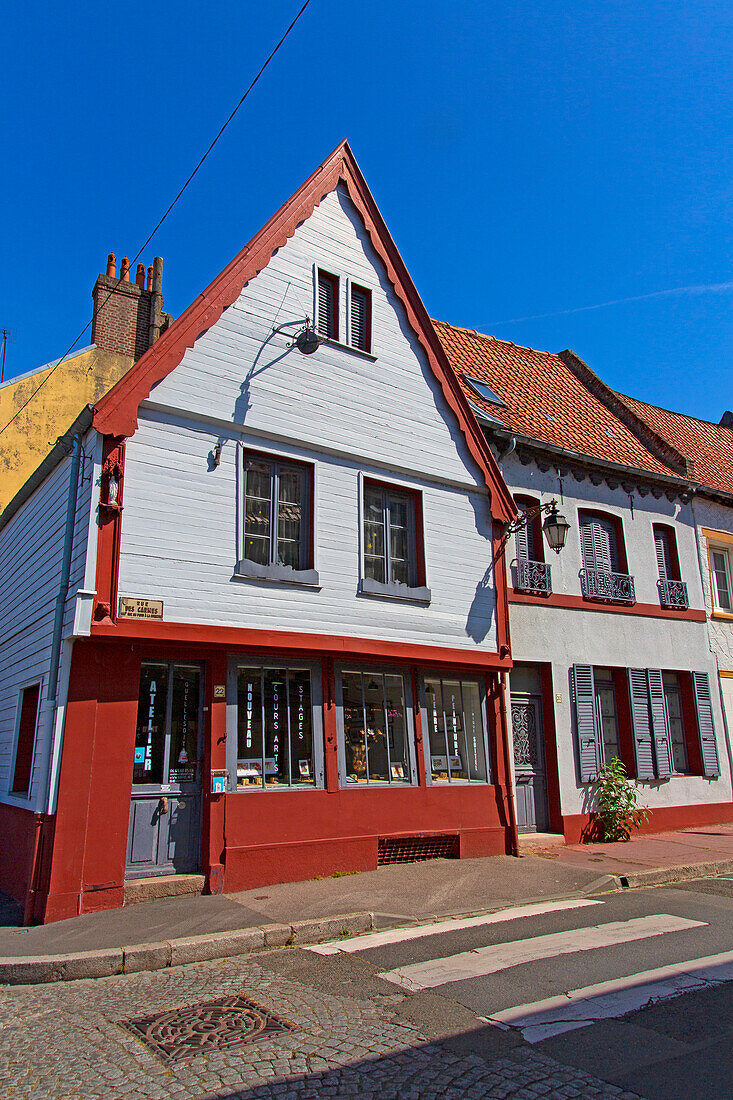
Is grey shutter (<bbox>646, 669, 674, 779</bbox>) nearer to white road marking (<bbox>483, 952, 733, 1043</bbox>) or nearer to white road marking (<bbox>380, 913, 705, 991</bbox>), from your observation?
white road marking (<bbox>380, 913, 705, 991</bbox>)

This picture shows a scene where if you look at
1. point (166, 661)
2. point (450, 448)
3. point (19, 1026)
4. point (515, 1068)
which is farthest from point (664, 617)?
point (19, 1026)

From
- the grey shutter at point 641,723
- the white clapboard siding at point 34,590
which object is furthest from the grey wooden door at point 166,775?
the grey shutter at point 641,723

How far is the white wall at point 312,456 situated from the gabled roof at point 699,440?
7.32 metres

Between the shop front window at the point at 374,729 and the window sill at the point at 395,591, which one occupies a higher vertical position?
the window sill at the point at 395,591

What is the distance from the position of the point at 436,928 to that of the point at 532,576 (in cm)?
690

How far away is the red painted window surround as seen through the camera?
13125 mm

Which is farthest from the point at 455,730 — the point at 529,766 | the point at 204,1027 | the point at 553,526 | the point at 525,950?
the point at 204,1027

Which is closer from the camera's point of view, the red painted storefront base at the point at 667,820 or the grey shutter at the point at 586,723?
the red painted storefront base at the point at 667,820

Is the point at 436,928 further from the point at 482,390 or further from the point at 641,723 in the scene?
the point at 482,390

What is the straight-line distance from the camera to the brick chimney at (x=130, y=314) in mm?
16453

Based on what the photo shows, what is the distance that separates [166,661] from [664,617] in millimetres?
10218

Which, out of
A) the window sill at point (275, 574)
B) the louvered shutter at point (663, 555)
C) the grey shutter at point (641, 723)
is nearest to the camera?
the window sill at point (275, 574)

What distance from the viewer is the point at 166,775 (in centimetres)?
874

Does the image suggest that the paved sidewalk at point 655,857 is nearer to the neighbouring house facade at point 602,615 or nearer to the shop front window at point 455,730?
the neighbouring house facade at point 602,615
